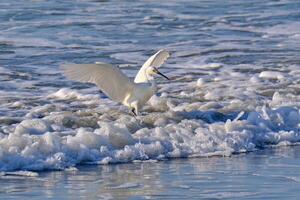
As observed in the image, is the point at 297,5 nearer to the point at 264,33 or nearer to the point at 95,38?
the point at 264,33

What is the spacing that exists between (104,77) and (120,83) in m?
0.26

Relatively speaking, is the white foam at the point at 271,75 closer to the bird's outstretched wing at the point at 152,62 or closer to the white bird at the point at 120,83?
the bird's outstretched wing at the point at 152,62

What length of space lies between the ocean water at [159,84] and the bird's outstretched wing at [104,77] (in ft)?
0.81

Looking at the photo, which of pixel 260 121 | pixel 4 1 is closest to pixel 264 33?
pixel 4 1

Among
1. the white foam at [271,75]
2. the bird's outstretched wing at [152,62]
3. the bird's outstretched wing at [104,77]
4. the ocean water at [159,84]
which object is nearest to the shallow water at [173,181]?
the ocean water at [159,84]

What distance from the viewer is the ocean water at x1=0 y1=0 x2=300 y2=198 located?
8.91 m

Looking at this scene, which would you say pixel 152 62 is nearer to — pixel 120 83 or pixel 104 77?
pixel 120 83

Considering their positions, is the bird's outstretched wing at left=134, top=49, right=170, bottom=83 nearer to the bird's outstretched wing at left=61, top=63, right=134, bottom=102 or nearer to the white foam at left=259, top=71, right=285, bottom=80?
the bird's outstretched wing at left=61, top=63, right=134, bottom=102

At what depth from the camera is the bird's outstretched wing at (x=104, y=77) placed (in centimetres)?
1041

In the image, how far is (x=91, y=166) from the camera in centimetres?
852

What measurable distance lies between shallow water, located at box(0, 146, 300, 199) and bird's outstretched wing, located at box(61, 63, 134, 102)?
6.55 ft

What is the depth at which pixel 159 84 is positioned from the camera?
13289 millimetres

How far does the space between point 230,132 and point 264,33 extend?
30.2ft

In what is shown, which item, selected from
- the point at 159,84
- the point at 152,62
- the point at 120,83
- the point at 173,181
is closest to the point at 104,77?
the point at 120,83
